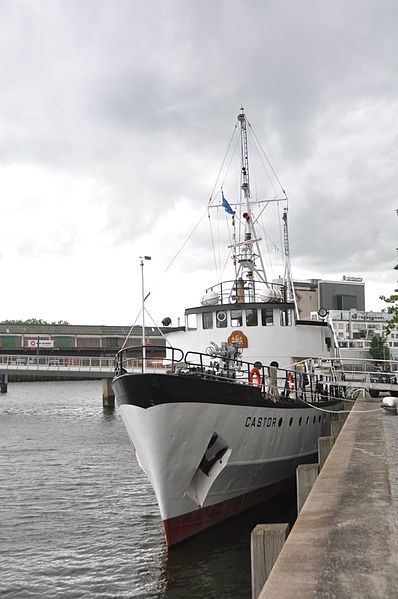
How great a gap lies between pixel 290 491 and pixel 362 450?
5.63 metres

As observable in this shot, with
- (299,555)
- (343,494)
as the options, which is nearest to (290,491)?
(343,494)

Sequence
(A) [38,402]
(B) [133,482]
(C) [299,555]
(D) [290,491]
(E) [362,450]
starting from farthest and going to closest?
(A) [38,402]
(B) [133,482]
(D) [290,491]
(E) [362,450]
(C) [299,555]

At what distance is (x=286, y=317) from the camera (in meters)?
19.8

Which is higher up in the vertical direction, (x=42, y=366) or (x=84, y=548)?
(x=42, y=366)

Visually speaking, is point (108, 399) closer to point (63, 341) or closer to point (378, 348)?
point (63, 341)

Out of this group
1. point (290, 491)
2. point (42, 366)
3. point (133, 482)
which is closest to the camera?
point (290, 491)

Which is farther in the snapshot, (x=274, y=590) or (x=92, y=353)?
(x=92, y=353)

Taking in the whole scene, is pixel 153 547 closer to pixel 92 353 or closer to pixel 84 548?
pixel 84 548

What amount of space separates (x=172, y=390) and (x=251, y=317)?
8.74 m

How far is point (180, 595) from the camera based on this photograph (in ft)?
32.7

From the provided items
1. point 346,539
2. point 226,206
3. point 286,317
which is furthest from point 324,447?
point 226,206

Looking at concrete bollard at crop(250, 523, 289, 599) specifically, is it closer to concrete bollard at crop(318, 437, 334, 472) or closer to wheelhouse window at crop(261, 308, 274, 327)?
concrete bollard at crop(318, 437, 334, 472)

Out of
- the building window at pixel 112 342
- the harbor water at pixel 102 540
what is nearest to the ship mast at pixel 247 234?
the harbor water at pixel 102 540

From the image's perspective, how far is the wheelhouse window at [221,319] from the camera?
19.7 m
